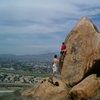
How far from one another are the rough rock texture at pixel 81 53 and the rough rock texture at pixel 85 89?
137 cm

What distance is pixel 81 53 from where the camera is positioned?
24531 mm

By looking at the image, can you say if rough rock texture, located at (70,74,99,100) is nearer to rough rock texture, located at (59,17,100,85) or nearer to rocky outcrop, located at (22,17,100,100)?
rocky outcrop, located at (22,17,100,100)

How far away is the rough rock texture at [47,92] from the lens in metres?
23.3

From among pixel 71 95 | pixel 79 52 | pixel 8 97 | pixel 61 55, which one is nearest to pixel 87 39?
pixel 79 52

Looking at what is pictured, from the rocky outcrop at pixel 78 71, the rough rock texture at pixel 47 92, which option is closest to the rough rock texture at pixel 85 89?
the rocky outcrop at pixel 78 71

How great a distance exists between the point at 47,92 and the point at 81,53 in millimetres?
4259

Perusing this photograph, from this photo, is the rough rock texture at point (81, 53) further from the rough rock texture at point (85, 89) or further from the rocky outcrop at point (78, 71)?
the rough rock texture at point (85, 89)

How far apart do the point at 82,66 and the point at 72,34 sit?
339cm

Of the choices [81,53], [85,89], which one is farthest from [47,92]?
[81,53]

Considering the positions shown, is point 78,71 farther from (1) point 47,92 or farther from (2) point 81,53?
(1) point 47,92

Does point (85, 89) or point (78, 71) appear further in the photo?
point (78, 71)

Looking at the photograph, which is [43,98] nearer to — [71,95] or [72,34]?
[71,95]

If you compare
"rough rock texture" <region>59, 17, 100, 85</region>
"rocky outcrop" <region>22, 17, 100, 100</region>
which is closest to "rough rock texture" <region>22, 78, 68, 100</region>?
"rocky outcrop" <region>22, 17, 100, 100</region>

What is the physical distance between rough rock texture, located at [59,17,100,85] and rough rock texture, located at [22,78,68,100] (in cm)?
124
